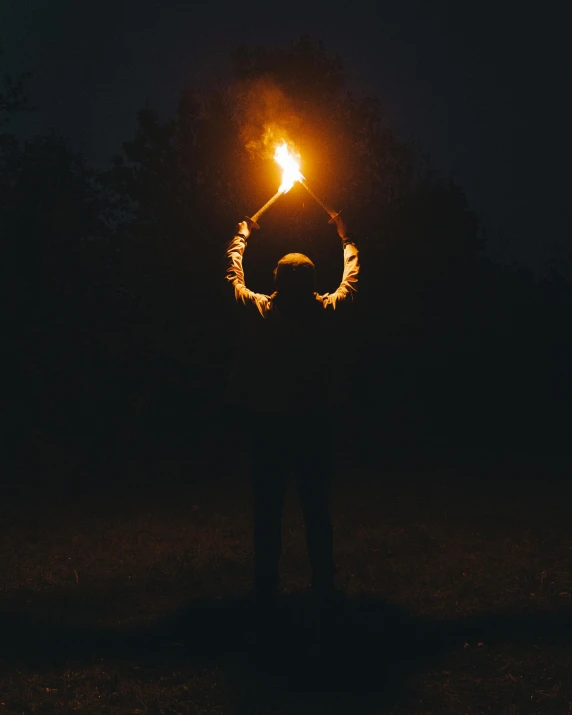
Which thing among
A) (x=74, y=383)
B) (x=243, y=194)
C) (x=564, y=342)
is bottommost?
(x=74, y=383)

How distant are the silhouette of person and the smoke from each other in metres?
6.79

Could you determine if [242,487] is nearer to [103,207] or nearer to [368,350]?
[368,350]

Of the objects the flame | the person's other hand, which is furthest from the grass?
the flame

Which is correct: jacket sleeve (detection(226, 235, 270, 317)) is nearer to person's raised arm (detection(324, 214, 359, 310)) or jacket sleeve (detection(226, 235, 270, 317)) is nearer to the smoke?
person's raised arm (detection(324, 214, 359, 310))

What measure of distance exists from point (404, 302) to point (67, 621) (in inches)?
373

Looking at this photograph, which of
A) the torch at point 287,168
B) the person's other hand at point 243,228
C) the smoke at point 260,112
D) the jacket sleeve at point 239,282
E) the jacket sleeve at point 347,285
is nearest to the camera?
the jacket sleeve at point 239,282

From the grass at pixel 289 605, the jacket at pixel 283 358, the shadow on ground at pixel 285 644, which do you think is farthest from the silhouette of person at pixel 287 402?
the grass at pixel 289 605

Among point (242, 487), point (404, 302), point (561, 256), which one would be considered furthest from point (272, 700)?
point (561, 256)

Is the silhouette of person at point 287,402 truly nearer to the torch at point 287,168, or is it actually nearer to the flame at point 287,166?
the torch at point 287,168

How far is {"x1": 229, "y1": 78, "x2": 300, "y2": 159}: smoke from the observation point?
11.3 meters

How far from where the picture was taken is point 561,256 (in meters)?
23.4

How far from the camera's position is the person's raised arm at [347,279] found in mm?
4688

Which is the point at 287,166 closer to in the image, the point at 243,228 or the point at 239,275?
the point at 243,228

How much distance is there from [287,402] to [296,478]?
0.49 m
